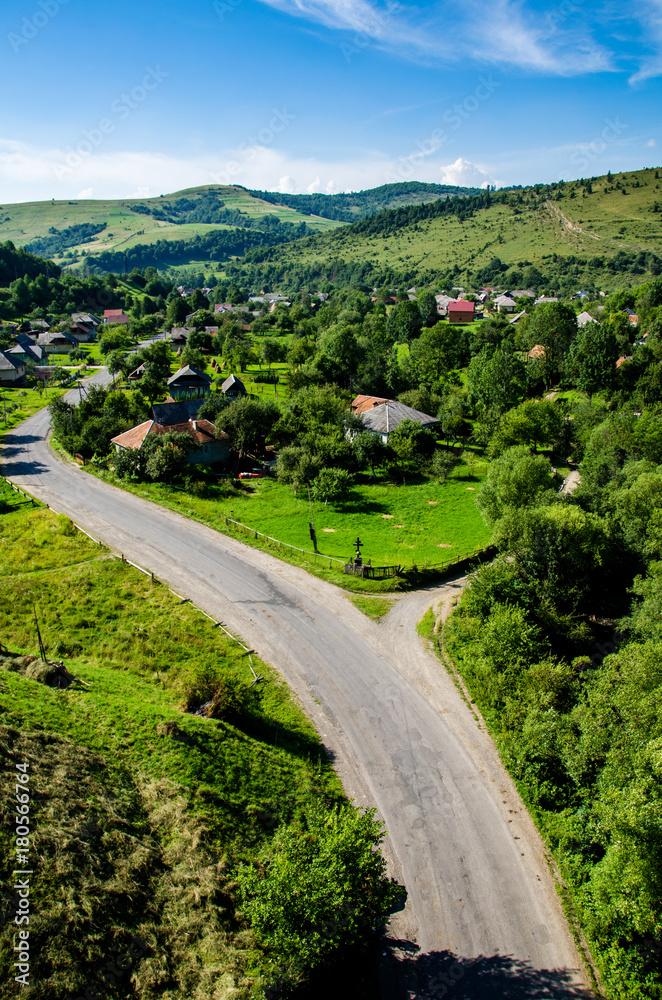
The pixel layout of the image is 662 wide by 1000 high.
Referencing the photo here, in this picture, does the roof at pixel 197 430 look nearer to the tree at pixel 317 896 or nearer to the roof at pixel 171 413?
the roof at pixel 171 413

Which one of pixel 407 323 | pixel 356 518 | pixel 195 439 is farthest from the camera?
pixel 407 323

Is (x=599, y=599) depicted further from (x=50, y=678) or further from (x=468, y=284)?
(x=468, y=284)

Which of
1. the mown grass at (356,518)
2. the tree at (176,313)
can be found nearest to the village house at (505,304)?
the tree at (176,313)

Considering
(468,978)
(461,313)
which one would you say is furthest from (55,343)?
(468,978)

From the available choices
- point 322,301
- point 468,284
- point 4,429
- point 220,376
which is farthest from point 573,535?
point 468,284

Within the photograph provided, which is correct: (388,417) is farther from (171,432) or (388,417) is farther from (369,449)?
(171,432)

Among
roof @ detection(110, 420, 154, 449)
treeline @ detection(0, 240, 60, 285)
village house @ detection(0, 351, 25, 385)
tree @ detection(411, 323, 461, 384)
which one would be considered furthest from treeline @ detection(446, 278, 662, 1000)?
treeline @ detection(0, 240, 60, 285)
